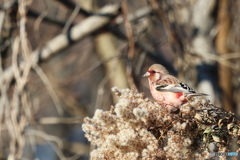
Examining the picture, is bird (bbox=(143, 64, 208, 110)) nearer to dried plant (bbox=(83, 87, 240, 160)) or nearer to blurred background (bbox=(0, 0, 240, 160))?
dried plant (bbox=(83, 87, 240, 160))

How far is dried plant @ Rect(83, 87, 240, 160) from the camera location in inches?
70.8

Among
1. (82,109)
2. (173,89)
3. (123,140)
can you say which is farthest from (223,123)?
(82,109)

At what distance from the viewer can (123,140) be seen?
1796 mm

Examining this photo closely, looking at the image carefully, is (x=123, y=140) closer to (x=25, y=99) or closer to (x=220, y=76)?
(x=25, y=99)

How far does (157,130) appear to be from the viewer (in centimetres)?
194

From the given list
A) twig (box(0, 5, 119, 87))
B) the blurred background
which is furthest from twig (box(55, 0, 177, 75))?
twig (box(0, 5, 119, 87))

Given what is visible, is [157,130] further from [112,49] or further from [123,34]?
[112,49]

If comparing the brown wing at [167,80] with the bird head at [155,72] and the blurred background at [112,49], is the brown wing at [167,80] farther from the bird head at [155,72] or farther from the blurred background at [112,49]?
the blurred background at [112,49]

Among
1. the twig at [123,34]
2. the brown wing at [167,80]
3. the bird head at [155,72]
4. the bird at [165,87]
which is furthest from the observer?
the twig at [123,34]

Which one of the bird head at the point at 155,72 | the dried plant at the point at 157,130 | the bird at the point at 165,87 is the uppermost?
the bird head at the point at 155,72

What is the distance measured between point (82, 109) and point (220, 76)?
9.39ft

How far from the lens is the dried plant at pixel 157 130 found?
1.80 metres

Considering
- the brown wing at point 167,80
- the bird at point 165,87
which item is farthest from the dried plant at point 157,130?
the brown wing at point 167,80

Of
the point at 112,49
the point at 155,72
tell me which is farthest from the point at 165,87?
the point at 112,49
